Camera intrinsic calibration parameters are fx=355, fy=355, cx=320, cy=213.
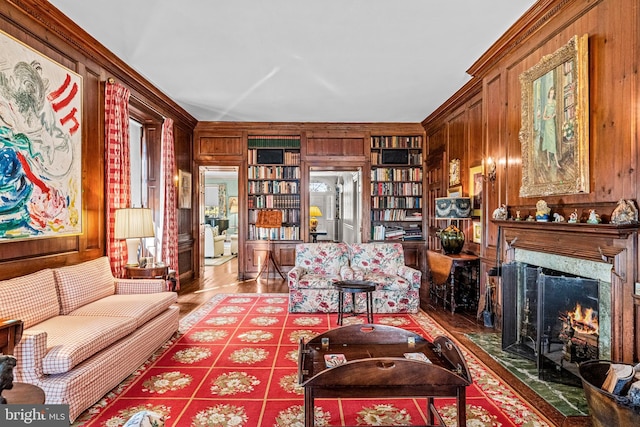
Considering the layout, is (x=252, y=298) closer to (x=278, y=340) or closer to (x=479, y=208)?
(x=278, y=340)

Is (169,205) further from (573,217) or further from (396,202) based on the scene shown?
(573,217)

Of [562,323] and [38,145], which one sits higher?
[38,145]

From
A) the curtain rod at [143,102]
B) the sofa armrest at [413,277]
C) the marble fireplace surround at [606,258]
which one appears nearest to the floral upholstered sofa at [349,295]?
the sofa armrest at [413,277]

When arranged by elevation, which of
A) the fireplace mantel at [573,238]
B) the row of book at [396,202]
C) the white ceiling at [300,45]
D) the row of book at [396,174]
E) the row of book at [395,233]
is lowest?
the row of book at [395,233]

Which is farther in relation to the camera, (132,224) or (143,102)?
(143,102)

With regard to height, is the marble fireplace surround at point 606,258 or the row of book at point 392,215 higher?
the row of book at point 392,215

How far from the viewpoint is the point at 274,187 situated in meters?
6.71

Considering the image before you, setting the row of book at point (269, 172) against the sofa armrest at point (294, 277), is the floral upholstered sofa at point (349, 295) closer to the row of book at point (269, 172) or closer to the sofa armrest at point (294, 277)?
the sofa armrest at point (294, 277)

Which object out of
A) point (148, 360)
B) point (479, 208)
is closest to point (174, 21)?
point (148, 360)

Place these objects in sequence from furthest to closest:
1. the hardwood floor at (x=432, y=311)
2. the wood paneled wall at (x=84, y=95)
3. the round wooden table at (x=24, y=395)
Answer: the wood paneled wall at (x=84, y=95) → the hardwood floor at (x=432, y=311) → the round wooden table at (x=24, y=395)

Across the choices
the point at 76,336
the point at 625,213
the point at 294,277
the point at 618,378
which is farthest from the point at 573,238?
the point at 76,336

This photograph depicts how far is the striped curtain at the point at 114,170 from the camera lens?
3.75 m

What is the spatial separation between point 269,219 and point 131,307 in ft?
11.7

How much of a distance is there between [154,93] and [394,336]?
14.5ft
